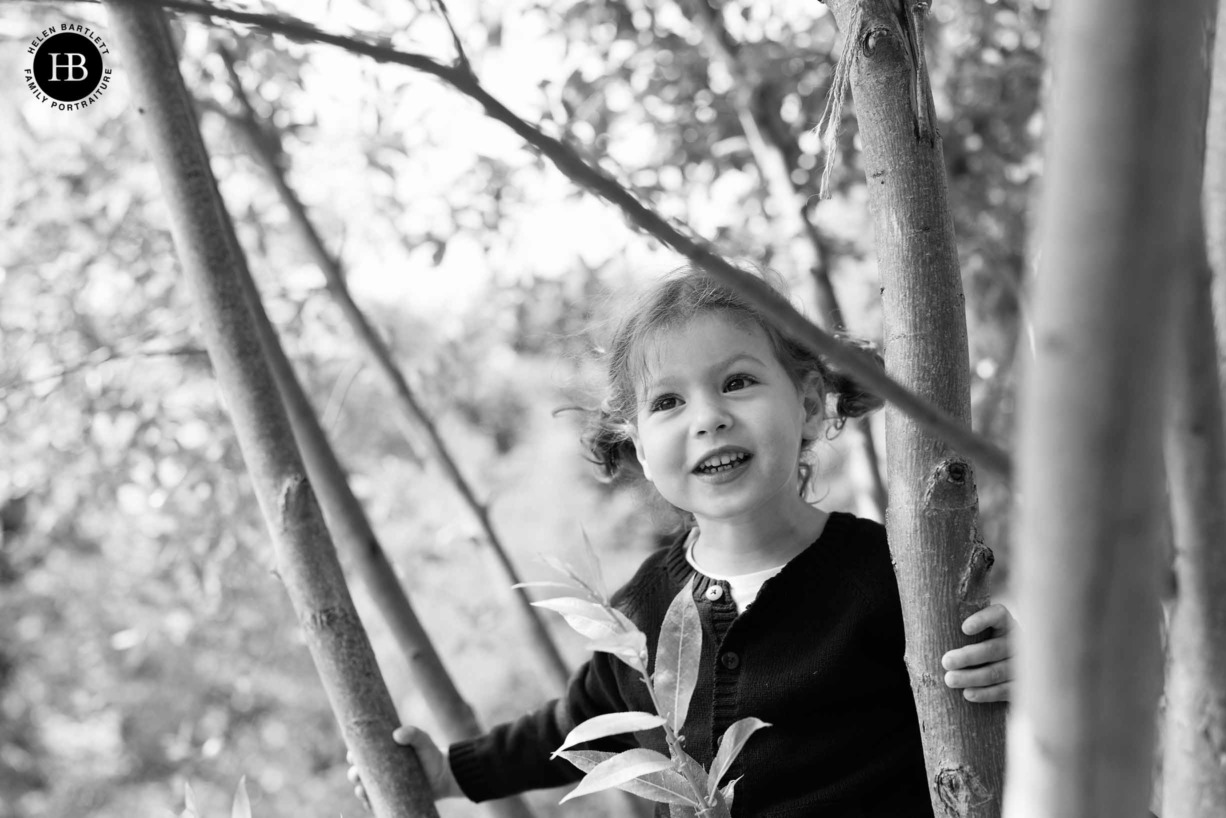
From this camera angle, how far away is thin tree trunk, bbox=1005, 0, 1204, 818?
1.14 ft

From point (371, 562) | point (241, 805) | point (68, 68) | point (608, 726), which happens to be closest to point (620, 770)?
point (608, 726)

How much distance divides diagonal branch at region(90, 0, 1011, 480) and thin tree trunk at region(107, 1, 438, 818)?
0.89 metres

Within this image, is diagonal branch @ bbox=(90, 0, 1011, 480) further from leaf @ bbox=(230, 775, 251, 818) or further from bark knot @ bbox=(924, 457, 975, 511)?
leaf @ bbox=(230, 775, 251, 818)

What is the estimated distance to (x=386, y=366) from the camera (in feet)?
8.00

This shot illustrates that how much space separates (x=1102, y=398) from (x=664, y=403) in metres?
1.17

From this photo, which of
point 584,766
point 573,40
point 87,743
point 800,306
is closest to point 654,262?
point 800,306

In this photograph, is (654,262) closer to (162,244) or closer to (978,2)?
(978,2)

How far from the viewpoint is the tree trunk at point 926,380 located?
881mm

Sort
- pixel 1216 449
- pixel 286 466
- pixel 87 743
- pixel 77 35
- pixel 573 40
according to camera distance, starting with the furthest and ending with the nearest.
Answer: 1. pixel 87 743
2. pixel 573 40
3. pixel 77 35
4. pixel 286 466
5. pixel 1216 449

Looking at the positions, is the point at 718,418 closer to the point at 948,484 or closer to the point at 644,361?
the point at 644,361

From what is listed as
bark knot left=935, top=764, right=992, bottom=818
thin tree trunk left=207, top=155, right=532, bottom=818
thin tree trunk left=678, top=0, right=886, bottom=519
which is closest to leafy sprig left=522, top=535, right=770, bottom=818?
bark knot left=935, top=764, right=992, bottom=818

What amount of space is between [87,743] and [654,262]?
241 inches

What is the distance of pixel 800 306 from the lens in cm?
213

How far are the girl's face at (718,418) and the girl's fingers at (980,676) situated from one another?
57 cm
